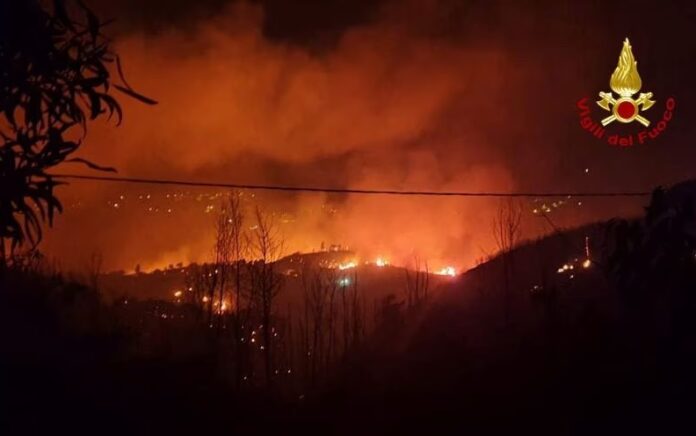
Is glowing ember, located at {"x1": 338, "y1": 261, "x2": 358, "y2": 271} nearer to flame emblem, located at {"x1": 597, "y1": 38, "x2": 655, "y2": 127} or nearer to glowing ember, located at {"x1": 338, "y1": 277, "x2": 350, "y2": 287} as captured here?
glowing ember, located at {"x1": 338, "y1": 277, "x2": 350, "y2": 287}

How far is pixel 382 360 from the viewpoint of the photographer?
13.5m

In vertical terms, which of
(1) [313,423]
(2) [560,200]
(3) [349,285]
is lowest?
(1) [313,423]

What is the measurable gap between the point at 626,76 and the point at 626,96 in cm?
41

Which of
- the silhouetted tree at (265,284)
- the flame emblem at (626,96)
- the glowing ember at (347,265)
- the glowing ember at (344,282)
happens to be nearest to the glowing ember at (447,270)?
the glowing ember at (347,265)

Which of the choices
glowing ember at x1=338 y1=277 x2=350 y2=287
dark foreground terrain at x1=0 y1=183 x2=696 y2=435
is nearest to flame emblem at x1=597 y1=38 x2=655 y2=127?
dark foreground terrain at x1=0 y1=183 x2=696 y2=435

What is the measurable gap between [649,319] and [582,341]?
121cm

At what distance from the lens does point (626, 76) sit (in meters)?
13.4

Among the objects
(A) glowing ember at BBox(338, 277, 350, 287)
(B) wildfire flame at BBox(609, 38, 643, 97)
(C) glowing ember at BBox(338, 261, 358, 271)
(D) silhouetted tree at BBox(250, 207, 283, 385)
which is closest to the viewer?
(B) wildfire flame at BBox(609, 38, 643, 97)

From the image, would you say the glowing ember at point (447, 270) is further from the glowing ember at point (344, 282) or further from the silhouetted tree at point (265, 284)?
the silhouetted tree at point (265, 284)

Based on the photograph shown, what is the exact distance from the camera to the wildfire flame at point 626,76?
521 inches

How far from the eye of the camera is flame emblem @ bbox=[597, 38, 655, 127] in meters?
13.3

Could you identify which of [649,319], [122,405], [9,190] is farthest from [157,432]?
[649,319]

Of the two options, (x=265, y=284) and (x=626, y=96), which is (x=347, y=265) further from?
(x=626, y=96)

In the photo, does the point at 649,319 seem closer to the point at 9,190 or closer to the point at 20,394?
the point at 20,394
